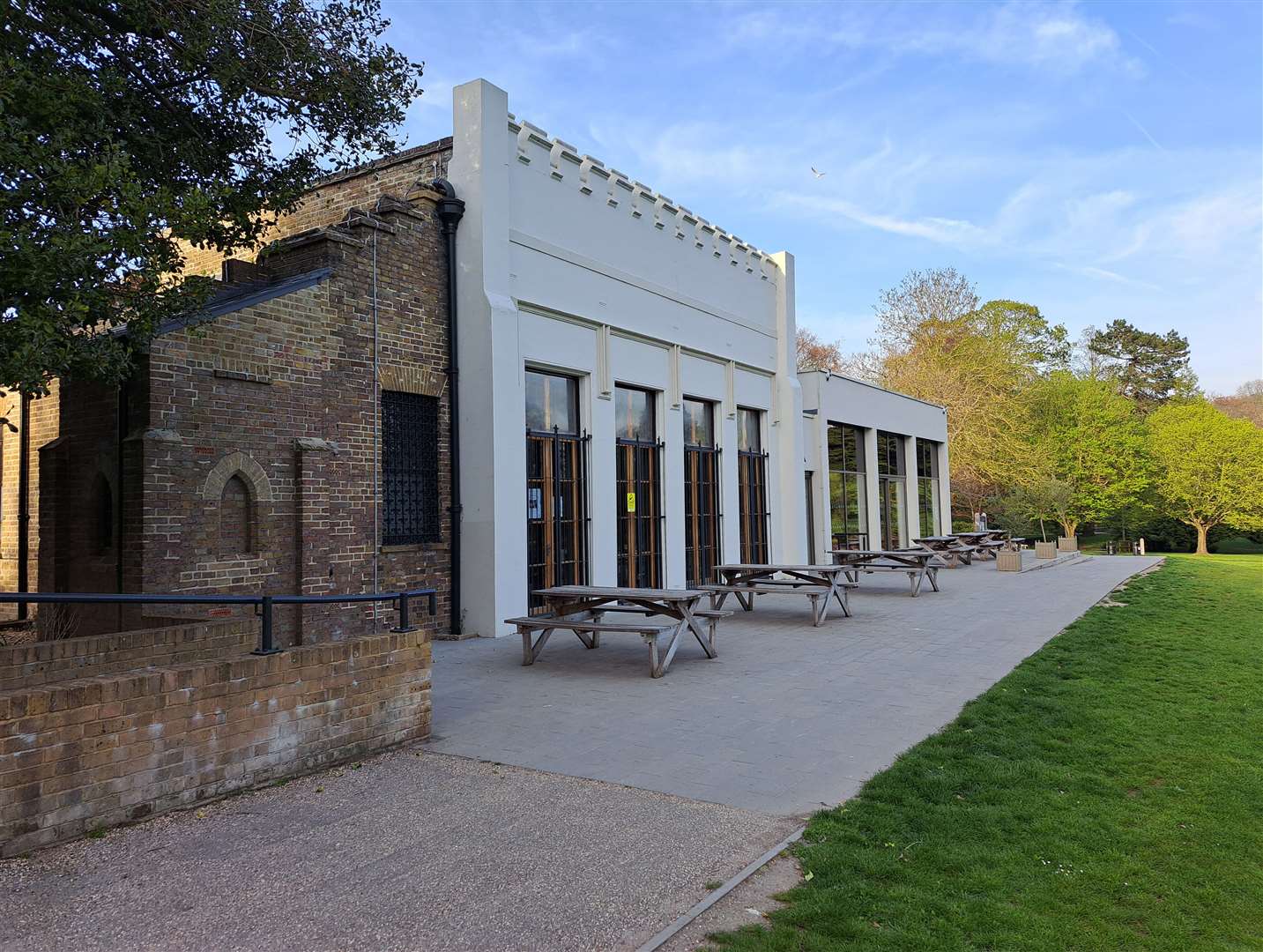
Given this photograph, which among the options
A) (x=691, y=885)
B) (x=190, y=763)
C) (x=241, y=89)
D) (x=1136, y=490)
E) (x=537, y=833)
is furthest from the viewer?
(x=1136, y=490)

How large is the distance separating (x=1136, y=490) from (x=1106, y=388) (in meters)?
5.61

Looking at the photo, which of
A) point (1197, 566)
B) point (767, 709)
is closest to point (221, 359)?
point (767, 709)

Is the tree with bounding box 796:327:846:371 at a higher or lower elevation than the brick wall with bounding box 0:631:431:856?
higher

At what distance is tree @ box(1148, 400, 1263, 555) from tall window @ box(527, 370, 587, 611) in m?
38.8

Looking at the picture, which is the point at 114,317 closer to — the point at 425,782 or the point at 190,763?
the point at 190,763

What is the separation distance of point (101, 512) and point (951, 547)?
20419 millimetres

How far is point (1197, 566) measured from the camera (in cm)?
2614

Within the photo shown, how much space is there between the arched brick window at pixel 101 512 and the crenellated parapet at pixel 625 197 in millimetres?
6857

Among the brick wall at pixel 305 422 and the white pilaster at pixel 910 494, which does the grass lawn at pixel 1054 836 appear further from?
the white pilaster at pixel 910 494

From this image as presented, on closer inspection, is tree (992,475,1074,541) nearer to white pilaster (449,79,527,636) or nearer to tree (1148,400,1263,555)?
tree (1148,400,1263,555)

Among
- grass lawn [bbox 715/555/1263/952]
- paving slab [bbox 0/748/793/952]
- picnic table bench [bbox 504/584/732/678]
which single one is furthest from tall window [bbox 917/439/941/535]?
paving slab [bbox 0/748/793/952]

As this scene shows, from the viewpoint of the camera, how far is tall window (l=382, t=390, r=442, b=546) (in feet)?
34.3

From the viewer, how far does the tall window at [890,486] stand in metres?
25.7

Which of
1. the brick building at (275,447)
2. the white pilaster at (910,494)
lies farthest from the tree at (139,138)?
the white pilaster at (910,494)
